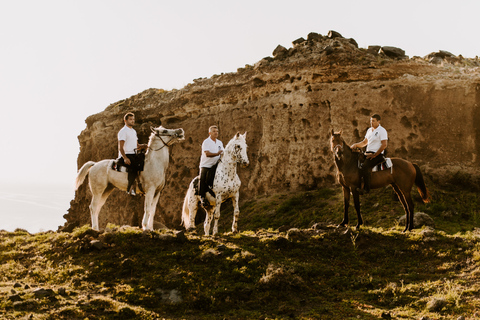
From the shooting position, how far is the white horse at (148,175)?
12258mm

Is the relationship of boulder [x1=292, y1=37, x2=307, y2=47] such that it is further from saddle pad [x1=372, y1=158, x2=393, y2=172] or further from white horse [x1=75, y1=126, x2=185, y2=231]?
white horse [x1=75, y1=126, x2=185, y2=231]

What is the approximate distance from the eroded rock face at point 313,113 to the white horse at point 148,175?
8.94 metres

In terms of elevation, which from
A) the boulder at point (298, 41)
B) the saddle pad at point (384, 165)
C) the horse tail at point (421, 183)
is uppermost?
the boulder at point (298, 41)

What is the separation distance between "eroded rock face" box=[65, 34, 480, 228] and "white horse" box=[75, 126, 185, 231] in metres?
8.94

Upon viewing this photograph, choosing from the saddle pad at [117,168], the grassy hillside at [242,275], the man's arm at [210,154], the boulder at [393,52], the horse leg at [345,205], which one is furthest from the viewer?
the boulder at [393,52]

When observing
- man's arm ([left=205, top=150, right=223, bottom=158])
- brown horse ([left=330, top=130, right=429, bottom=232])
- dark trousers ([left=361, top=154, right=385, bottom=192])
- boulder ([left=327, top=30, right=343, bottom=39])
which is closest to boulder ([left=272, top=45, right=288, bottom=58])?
boulder ([left=327, top=30, right=343, bottom=39])

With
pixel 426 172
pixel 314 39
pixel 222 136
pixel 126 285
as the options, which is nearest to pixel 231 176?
pixel 126 285

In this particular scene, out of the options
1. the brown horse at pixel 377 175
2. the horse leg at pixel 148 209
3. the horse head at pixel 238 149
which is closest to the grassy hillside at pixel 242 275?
the horse leg at pixel 148 209

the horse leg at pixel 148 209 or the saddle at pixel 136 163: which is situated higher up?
the saddle at pixel 136 163

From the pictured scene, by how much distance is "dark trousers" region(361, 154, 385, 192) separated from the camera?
12852 mm

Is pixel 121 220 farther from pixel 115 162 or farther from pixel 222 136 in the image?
pixel 115 162

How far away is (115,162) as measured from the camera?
41.7 feet

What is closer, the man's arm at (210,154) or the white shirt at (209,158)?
the man's arm at (210,154)

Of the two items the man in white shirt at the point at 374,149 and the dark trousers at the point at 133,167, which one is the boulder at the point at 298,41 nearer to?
the man in white shirt at the point at 374,149
